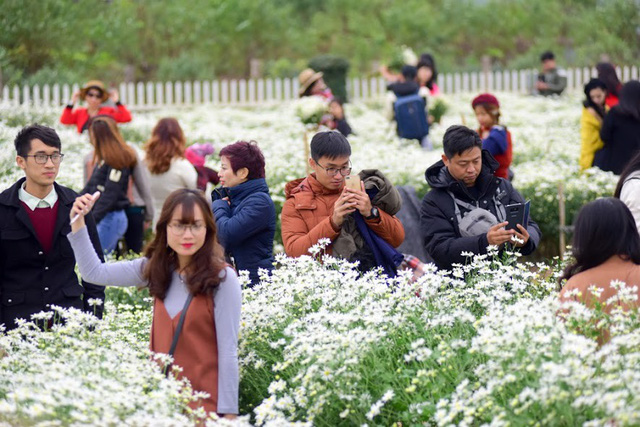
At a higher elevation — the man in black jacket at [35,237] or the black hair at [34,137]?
the black hair at [34,137]

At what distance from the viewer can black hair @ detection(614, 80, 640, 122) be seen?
9984 mm

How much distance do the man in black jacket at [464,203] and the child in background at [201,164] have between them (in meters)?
3.88

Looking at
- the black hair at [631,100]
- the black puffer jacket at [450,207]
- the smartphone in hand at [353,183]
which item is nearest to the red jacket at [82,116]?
the black hair at [631,100]

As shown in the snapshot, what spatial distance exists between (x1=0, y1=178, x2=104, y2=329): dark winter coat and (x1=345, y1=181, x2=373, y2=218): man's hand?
147 cm

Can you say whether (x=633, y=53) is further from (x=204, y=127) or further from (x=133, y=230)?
(x=133, y=230)

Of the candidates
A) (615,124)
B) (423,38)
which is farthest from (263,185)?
(423,38)

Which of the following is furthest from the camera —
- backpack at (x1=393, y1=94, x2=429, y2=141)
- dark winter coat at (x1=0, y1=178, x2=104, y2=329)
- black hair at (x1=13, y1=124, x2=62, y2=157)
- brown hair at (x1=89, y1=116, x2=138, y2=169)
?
backpack at (x1=393, y1=94, x2=429, y2=141)

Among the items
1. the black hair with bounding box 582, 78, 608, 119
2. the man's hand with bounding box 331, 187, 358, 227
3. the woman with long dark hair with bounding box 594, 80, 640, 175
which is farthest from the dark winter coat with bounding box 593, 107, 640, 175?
the man's hand with bounding box 331, 187, 358, 227

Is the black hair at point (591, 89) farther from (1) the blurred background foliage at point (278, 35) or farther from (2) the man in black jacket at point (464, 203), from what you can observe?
(1) the blurred background foliage at point (278, 35)

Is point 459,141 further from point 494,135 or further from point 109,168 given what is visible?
point 109,168

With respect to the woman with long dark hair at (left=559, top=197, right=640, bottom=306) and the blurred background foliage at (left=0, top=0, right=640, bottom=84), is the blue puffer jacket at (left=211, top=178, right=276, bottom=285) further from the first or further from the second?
the blurred background foliage at (left=0, top=0, right=640, bottom=84)

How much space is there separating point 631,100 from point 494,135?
1.82 meters

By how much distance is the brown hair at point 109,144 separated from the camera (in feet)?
30.1

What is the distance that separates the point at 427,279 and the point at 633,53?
29.1 m
